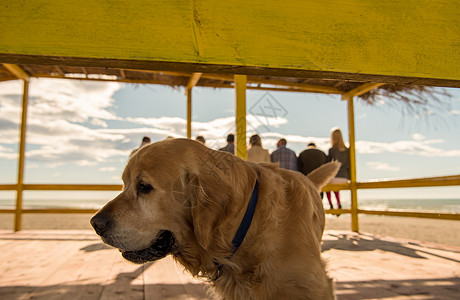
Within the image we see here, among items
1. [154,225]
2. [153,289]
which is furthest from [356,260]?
[154,225]

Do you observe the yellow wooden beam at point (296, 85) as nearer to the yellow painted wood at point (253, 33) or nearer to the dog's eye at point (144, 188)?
the dog's eye at point (144, 188)

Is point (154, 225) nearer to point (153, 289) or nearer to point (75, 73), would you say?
point (153, 289)

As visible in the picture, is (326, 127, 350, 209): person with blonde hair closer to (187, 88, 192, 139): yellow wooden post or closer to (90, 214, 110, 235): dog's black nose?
(187, 88, 192, 139): yellow wooden post

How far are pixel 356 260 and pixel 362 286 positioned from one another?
115cm

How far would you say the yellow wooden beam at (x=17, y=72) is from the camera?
570 cm

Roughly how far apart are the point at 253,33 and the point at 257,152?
4.38m

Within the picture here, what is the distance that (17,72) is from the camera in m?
6.02

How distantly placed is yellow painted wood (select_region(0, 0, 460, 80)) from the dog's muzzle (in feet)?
3.00

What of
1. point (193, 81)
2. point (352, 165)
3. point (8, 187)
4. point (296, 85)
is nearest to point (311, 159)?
point (352, 165)

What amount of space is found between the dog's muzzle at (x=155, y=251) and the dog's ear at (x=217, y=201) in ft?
0.59

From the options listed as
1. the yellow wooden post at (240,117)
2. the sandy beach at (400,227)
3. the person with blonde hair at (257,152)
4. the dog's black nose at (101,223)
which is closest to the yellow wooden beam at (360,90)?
the person with blonde hair at (257,152)

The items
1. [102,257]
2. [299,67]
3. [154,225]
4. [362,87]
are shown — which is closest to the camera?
[299,67]

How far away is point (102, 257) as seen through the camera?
13.0 ft

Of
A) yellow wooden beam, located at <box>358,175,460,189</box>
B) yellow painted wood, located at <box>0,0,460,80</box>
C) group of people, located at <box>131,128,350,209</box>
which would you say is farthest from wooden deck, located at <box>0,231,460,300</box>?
group of people, located at <box>131,128,350,209</box>
